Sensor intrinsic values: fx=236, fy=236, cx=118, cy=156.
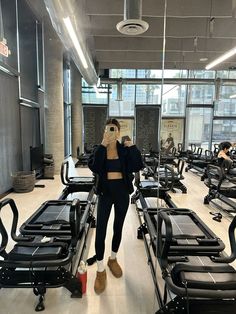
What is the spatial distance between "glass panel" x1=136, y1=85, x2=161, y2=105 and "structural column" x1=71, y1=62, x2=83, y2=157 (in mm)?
2611

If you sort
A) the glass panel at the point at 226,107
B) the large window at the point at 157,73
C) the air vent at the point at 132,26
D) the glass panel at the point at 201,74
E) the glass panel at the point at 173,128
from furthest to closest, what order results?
the glass panel at the point at 173,128, the glass panel at the point at 226,107, the glass panel at the point at 201,74, the large window at the point at 157,73, the air vent at the point at 132,26

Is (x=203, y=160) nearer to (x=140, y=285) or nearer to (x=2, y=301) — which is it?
(x=140, y=285)

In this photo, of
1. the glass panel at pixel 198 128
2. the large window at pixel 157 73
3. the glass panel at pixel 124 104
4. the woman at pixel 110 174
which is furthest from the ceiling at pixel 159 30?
the glass panel at pixel 198 128

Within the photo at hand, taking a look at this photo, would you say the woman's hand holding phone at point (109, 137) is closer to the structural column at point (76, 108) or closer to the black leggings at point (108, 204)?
the black leggings at point (108, 204)

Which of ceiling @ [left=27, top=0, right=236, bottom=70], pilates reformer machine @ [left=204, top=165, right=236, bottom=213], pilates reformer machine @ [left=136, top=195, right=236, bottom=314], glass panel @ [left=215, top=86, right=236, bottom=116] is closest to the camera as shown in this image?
pilates reformer machine @ [left=136, top=195, right=236, bottom=314]

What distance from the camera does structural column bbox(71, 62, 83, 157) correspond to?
10077 millimetres

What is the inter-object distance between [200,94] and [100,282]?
33.9 ft

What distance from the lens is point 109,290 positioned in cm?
199

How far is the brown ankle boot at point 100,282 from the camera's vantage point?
77.3 inches

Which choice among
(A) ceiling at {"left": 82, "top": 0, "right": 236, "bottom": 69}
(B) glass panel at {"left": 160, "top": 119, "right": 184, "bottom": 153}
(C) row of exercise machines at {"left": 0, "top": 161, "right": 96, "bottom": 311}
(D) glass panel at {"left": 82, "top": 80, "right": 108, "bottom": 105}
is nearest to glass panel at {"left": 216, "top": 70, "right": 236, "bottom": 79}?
(A) ceiling at {"left": 82, "top": 0, "right": 236, "bottom": 69}

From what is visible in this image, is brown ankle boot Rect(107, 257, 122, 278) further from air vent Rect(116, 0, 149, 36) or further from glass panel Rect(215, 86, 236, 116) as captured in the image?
glass panel Rect(215, 86, 236, 116)

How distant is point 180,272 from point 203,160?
621 centimetres

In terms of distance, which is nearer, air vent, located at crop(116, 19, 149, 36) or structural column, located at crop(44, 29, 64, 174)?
air vent, located at crop(116, 19, 149, 36)

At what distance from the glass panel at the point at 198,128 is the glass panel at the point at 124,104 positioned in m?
2.77
